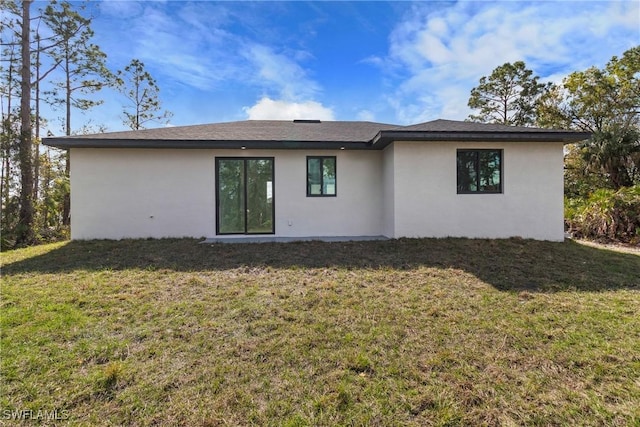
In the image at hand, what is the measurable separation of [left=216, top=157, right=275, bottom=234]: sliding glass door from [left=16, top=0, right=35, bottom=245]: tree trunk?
6.21m

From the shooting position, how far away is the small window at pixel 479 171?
7758 millimetres

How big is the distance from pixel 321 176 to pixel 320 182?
7.0 inches

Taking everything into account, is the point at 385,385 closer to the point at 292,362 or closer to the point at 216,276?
the point at 292,362

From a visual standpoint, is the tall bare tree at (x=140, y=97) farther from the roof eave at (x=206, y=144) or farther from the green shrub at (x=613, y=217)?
the green shrub at (x=613, y=217)

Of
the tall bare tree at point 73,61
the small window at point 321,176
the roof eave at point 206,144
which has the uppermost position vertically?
the tall bare tree at point 73,61

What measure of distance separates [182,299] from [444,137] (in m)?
6.64

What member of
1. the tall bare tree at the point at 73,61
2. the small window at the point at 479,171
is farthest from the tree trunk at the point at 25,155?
the small window at the point at 479,171

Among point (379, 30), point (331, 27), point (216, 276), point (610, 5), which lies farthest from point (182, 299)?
point (610, 5)

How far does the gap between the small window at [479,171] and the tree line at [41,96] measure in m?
12.8

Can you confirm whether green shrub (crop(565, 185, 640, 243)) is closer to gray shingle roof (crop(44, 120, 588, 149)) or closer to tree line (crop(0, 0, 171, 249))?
gray shingle roof (crop(44, 120, 588, 149))

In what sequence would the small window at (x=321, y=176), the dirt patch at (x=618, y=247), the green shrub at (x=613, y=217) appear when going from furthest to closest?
the small window at (x=321, y=176)
the green shrub at (x=613, y=217)
the dirt patch at (x=618, y=247)

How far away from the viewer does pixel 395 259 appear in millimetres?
6027

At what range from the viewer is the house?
762 centimetres

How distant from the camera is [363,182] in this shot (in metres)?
8.62
